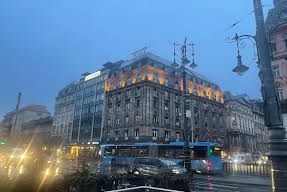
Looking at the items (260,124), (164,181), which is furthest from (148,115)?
(260,124)

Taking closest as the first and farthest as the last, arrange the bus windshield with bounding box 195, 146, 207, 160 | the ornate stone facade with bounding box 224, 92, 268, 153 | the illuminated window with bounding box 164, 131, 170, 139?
the bus windshield with bounding box 195, 146, 207, 160 → the illuminated window with bounding box 164, 131, 170, 139 → the ornate stone facade with bounding box 224, 92, 268, 153

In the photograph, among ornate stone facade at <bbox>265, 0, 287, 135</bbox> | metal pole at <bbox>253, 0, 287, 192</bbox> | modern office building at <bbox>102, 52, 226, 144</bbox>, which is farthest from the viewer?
modern office building at <bbox>102, 52, 226, 144</bbox>

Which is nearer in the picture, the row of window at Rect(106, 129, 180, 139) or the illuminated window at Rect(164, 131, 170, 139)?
the row of window at Rect(106, 129, 180, 139)

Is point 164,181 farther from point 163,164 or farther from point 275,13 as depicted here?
point 275,13

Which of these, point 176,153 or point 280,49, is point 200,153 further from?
point 280,49

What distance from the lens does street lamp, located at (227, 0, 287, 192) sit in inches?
181

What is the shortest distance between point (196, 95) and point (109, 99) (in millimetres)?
22566

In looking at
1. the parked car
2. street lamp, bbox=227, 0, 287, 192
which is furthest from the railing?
street lamp, bbox=227, 0, 287, 192

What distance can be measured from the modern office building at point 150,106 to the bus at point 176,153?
11.0 metres

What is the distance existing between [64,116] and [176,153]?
53119 mm

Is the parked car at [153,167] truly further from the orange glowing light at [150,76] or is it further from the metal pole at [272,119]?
the orange glowing light at [150,76]

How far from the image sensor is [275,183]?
461 cm

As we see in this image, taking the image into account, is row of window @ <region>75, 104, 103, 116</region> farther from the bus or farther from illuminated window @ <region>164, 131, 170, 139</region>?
the bus

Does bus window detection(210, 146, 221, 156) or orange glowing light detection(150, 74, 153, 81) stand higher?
orange glowing light detection(150, 74, 153, 81)
